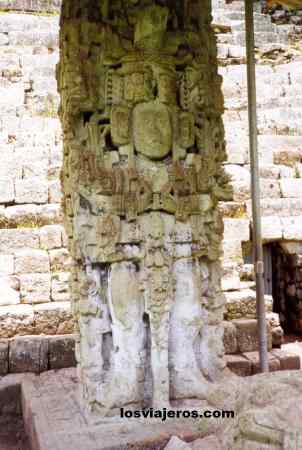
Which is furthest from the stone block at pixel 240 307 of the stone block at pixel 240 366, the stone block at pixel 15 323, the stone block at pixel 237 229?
the stone block at pixel 15 323

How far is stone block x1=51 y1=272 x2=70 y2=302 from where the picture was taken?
684cm

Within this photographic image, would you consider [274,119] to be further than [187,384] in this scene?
Yes

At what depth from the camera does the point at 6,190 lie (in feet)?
27.4

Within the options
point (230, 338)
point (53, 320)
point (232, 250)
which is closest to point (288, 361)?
point (230, 338)

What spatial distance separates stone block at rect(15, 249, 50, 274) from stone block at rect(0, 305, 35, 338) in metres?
1.02

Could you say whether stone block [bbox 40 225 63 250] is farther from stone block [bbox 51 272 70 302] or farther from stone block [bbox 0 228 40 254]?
stone block [bbox 51 272 70 302]

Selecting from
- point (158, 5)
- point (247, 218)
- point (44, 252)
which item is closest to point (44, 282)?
point (44, 252)

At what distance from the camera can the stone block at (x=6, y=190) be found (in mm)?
8266

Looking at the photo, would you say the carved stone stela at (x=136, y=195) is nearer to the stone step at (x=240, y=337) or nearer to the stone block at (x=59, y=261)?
the stone step at (x=240, y=337)

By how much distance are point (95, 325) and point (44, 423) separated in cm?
86

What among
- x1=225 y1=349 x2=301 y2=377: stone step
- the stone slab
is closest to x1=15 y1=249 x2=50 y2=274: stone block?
the stone slab

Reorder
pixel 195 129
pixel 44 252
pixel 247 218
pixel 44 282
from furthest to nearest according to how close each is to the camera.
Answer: pixel 247 218 < pixel 44 252 < pixel 44 282 < pixel 195 129

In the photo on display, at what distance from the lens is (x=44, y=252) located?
742cm

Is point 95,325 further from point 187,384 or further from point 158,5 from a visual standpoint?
point 158,5
